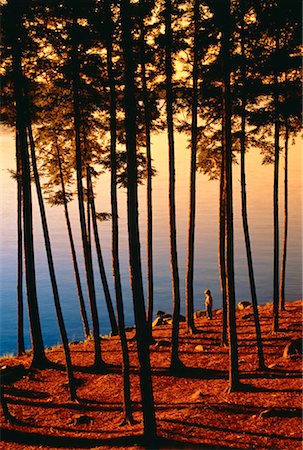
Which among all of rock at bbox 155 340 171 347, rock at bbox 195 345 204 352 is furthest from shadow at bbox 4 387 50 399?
rock at bbox 195 345 204 352

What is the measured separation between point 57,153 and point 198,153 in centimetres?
632

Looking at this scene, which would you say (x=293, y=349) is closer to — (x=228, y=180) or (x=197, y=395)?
(x=197, y=395)

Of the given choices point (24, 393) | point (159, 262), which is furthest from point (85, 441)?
point (159, 262)

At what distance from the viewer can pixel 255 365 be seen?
15.1m

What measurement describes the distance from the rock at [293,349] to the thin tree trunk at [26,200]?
29.5 feet

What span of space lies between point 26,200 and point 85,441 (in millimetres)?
8830

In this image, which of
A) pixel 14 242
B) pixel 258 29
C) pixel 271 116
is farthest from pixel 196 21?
pixel 14 242

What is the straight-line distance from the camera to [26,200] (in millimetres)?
16859

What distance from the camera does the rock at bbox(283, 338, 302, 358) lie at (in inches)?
602

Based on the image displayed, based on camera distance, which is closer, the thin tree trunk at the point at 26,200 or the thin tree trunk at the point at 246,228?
the thin tree trunk at the point at 246,228

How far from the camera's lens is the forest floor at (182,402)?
1048 cm

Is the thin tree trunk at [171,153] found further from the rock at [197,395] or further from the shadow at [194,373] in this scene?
the rock at [197,395]

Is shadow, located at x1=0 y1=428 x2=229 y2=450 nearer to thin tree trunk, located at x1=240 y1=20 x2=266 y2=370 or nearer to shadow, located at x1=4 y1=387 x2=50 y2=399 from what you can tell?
shadow, located at x1=4 y1=387 x2=50 y2=399

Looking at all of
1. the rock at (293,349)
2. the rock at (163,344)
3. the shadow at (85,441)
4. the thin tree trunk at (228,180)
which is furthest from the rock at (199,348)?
the shadow at (85,441)
